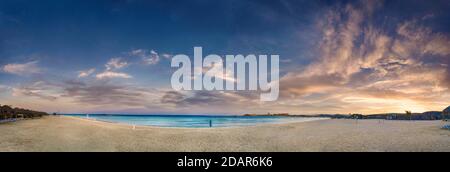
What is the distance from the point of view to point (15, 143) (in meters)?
14.5
